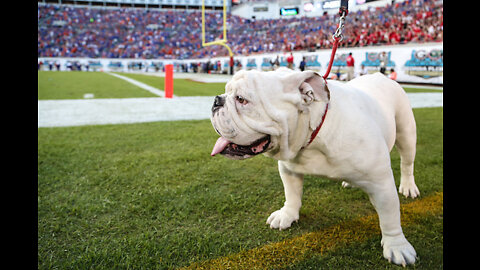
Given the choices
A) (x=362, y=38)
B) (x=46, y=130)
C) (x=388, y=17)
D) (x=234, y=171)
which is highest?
(x=388, y=17)

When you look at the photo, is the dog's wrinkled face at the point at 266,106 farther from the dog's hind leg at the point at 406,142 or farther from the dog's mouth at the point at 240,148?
the dog's hind leg at the point at 406,142

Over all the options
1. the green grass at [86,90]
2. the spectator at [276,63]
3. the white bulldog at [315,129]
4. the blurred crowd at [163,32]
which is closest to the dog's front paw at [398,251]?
the white bulldog at [315,129]

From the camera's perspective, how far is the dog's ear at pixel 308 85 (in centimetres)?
153

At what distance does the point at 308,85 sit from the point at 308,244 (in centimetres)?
107

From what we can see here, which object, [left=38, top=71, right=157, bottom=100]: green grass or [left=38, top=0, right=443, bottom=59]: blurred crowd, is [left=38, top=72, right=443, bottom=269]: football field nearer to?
[left=38, top=71, right=157, bottom=100]: green grass

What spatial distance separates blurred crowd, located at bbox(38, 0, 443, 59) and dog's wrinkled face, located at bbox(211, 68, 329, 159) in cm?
2645

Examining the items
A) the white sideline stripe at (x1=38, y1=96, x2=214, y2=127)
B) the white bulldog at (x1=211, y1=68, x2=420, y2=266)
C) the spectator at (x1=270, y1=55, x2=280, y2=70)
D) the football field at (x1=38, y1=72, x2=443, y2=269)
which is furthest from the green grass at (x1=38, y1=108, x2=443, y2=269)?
the spectator at (x1=270, y1=55, x2=280, y2=70)

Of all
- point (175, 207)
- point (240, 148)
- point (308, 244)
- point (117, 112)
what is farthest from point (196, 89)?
point (240, 148)

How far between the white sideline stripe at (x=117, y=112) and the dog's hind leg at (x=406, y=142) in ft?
14.7

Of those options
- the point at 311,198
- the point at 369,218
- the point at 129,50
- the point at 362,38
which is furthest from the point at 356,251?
the point at 129,50

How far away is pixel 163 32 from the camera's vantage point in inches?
1854

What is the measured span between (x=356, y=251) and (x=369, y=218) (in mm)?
523
